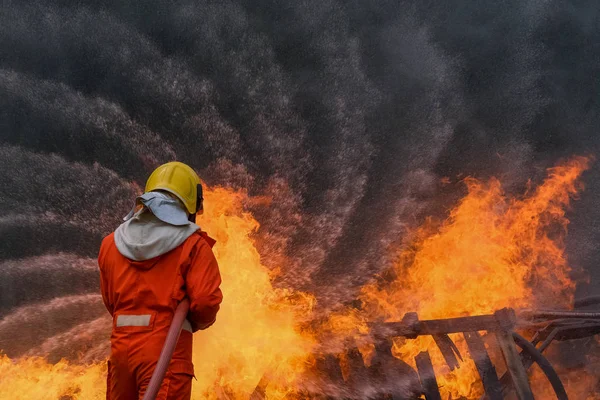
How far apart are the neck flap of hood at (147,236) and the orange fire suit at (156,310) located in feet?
0.12

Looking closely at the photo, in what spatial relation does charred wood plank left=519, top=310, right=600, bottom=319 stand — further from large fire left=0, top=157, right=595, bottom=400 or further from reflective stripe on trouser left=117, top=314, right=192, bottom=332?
reflective stripe on trouser left=117, top=314, right=192, bottom=332

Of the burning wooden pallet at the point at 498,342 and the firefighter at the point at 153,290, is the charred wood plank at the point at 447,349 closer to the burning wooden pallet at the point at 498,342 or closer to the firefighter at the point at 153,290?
the burning wooden pallet at the point at 498,342

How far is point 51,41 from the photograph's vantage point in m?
8.51

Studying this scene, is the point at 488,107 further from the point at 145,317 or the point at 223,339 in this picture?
the point at 145,317

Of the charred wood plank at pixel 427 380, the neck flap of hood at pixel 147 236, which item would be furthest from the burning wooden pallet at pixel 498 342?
the neck flap of hood at pixel 147 236

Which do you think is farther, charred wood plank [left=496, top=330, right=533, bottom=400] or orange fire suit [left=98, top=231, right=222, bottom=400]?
charred wood plank [left=496, top=330, right=533, bottom=400]

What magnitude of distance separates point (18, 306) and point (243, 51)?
19.4 feet

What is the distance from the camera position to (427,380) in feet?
13.3

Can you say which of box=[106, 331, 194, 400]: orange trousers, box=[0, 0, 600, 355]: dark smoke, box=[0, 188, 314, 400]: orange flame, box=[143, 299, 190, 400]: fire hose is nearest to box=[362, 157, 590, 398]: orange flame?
box=[0, 0, 600, 355]: dark smoke

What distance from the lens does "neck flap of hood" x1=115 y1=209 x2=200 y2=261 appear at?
2586mm

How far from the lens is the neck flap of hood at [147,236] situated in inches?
102

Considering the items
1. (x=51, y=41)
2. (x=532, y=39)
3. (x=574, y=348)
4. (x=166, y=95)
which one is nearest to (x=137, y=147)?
(x=166, y=95)

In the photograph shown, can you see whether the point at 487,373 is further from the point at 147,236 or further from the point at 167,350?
the point at 147,236

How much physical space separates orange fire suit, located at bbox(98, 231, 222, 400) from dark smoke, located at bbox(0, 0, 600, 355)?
5402 millimetres
